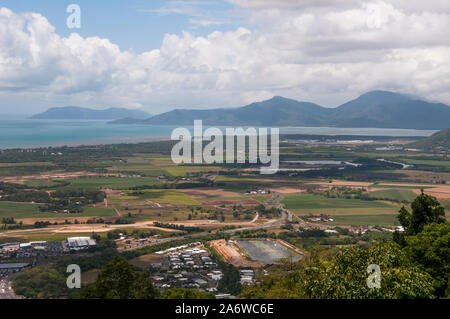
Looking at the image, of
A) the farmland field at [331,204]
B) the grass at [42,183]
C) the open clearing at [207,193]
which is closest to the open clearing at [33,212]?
the grass at [42,183]

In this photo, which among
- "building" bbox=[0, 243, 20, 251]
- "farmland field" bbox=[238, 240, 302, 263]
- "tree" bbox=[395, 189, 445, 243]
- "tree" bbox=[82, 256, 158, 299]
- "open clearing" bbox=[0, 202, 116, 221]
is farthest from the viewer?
"open clearing" bbox=[0, 202, 116, 221]

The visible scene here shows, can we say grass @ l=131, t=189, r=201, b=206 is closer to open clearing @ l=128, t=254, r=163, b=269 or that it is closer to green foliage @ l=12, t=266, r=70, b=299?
open clearing @ l=128, t=254, r=163, b=269

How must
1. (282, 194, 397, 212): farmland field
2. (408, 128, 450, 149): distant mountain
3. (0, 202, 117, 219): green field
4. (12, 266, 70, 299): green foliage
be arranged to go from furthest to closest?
(408, 128, 450, 149): distant mountain → (282, 194, 397, 212): farmland field → (0, 202, 117, 219): green field → (12, 266, 70, 299): green foliage

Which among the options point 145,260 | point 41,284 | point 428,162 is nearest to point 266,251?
point 145,260

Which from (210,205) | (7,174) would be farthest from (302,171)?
(7,174)

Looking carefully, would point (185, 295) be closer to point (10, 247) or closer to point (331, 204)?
point (10, 247)

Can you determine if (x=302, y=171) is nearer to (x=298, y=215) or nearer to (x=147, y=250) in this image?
(x=298, y=215)

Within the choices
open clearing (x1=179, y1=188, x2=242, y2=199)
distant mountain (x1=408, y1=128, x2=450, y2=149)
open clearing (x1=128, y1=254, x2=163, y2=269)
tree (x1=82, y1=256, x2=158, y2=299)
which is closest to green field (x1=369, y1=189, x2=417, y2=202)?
open clearing (x1=179, y1=188, x2=242, y2=199)
